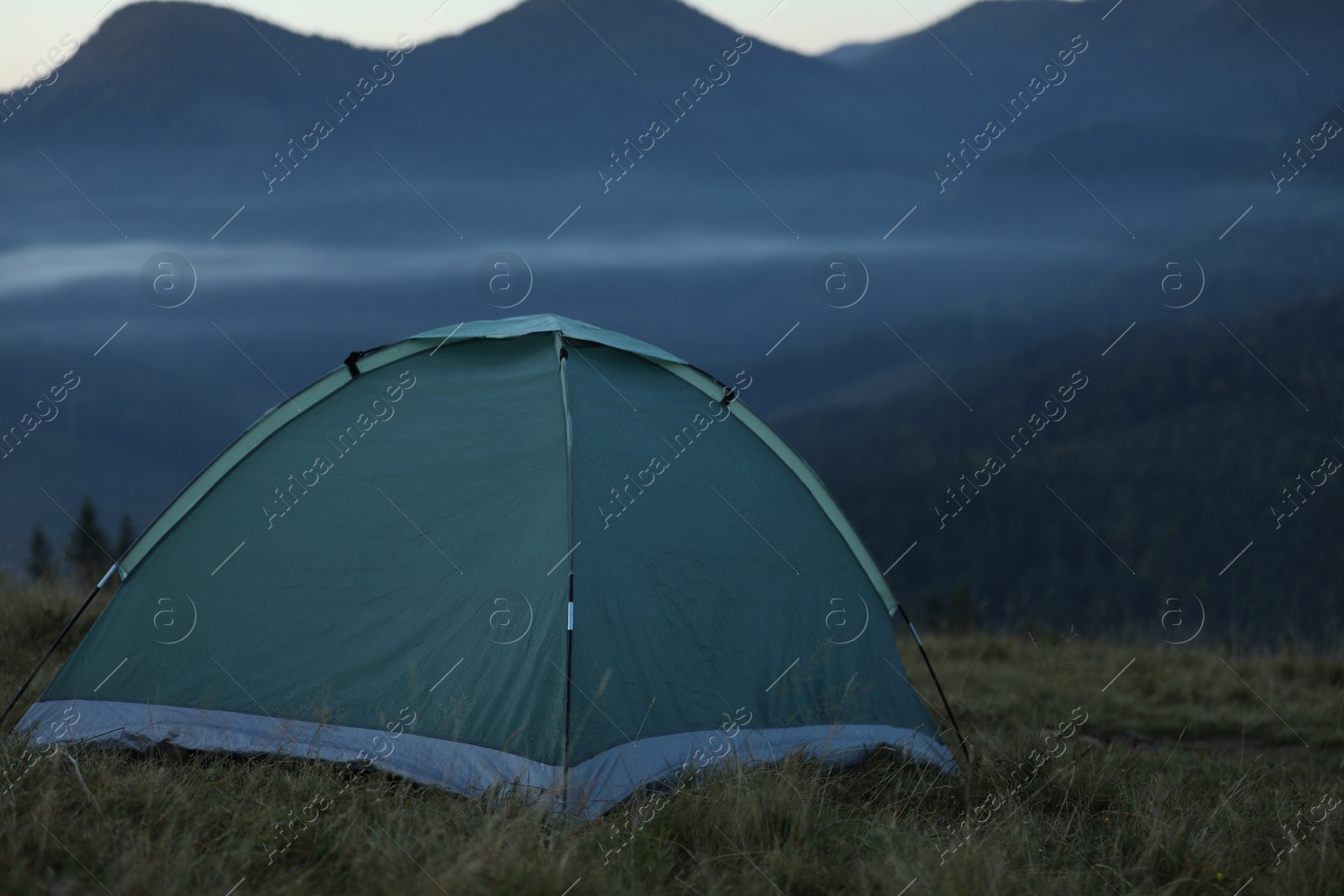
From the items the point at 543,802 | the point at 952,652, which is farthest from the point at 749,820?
the point at 952,652

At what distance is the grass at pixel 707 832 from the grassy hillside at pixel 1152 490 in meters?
80.9

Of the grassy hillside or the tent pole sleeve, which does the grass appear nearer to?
the tent pole sleeve

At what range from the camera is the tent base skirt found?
407cm

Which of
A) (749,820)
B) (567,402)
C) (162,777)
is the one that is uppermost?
(567,402)

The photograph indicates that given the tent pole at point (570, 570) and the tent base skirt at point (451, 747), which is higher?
the tent pole at point (570, 570)

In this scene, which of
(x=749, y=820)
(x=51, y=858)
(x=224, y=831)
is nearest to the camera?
(x=51, y=858)

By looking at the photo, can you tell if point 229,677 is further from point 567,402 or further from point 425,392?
point 567,402

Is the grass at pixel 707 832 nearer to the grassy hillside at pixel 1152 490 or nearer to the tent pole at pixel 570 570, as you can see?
the tent pole at pixel 570 570

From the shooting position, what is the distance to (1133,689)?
8297 millimetres

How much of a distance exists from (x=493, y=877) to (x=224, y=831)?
1038 mm

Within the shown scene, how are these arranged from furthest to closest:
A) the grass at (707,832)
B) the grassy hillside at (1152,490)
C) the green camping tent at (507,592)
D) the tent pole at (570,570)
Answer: the grassy hillside at (1152,490)
the green camping tent at (507,592)
the tent pole at (570,570)
the grass at (707,832)

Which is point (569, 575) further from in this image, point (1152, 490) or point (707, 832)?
point (1152, 490)

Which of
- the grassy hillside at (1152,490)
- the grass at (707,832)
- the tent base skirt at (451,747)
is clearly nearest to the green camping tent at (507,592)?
the tent base skirt at (451,747)

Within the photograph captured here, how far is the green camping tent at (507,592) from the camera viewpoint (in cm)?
436
